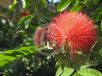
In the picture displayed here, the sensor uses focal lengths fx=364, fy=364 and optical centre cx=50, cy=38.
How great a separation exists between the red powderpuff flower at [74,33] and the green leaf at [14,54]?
0.69ft

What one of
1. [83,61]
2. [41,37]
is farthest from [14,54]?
[83,61]

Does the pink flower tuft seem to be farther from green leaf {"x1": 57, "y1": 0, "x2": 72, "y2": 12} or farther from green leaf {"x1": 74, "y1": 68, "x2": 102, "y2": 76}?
green leaf {"x1": 57, "y1": 0, "x2": 72, "y2": 12}

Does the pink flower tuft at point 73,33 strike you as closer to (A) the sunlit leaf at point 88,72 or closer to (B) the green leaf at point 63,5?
(A) the sunlit leaf at point 88,72

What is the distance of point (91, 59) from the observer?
1318 millimetres

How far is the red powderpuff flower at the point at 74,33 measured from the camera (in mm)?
1207

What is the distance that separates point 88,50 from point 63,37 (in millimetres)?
105

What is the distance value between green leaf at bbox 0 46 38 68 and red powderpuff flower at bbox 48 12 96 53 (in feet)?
0.69

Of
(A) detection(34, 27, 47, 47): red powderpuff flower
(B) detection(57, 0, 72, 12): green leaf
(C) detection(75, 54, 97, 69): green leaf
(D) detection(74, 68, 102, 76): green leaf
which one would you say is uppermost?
(B) detection(57, 0, 72, 12): green leaf

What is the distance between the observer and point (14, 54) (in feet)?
4.81

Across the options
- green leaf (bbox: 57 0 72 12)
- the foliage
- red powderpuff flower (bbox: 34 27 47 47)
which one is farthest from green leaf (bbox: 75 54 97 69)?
green leaf (bbox: 57 0 72 12)

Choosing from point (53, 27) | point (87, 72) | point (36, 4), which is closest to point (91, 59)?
point (87, 72)

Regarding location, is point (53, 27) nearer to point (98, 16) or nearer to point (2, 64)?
point (2, 64)

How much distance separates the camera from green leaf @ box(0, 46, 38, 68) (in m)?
1.45

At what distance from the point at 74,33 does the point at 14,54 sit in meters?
0.34
